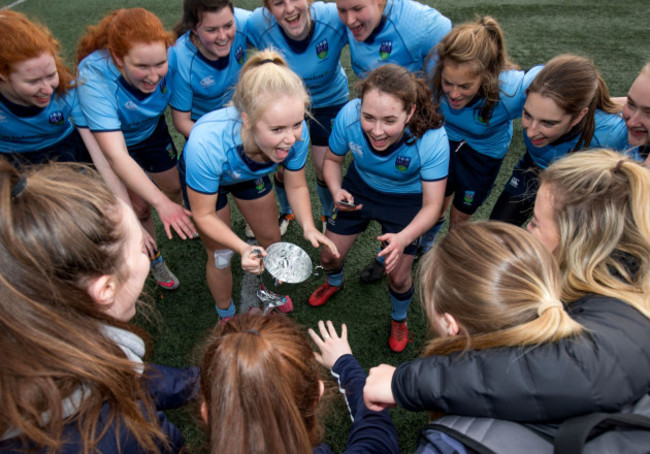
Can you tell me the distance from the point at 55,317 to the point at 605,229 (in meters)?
1.78

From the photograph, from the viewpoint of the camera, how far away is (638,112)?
2.33 metres

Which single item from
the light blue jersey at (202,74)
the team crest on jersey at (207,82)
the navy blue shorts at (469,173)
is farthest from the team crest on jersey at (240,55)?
the navy blue shorts at (469,173)

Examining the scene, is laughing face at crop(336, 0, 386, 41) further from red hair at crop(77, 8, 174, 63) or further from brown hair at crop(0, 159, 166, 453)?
brown hair at crop(0, 159, 166, 453)

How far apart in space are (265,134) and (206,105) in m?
1.34

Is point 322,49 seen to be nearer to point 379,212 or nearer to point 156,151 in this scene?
point 379,212

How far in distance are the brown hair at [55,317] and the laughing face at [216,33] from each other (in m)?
1.84

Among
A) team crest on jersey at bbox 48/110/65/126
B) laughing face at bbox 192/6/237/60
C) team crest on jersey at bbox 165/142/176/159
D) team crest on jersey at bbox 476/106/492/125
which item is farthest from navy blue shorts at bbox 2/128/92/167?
team crest on jersey at bbox 476/106/492/125

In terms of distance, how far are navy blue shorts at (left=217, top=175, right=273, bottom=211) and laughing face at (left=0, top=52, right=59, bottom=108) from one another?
1171mm

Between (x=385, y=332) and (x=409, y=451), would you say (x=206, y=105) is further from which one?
(x=409, y=451)

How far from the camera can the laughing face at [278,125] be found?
83.5 inches

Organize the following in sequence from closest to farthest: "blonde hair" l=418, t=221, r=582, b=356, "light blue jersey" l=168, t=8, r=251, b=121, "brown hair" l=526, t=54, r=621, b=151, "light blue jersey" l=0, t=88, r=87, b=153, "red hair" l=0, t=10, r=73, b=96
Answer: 1. "blonde hair" l=418, t=221, r=582, b=356
2. "red hair" l=0, t=10, r=73, b=96
3. "brown hair" l=526, t=54, r=621, b=151
4. "light blue jersey" l=0, t=88, r=87, b=153
5. "light blue jersey" l=168, t=8, r=251, b=121

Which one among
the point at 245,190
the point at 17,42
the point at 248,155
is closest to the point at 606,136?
the point at 248,155

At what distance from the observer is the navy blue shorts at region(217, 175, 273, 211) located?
8.75ft

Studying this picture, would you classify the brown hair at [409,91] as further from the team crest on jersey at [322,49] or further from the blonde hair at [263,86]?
the team crest on jersey at [322,49]
